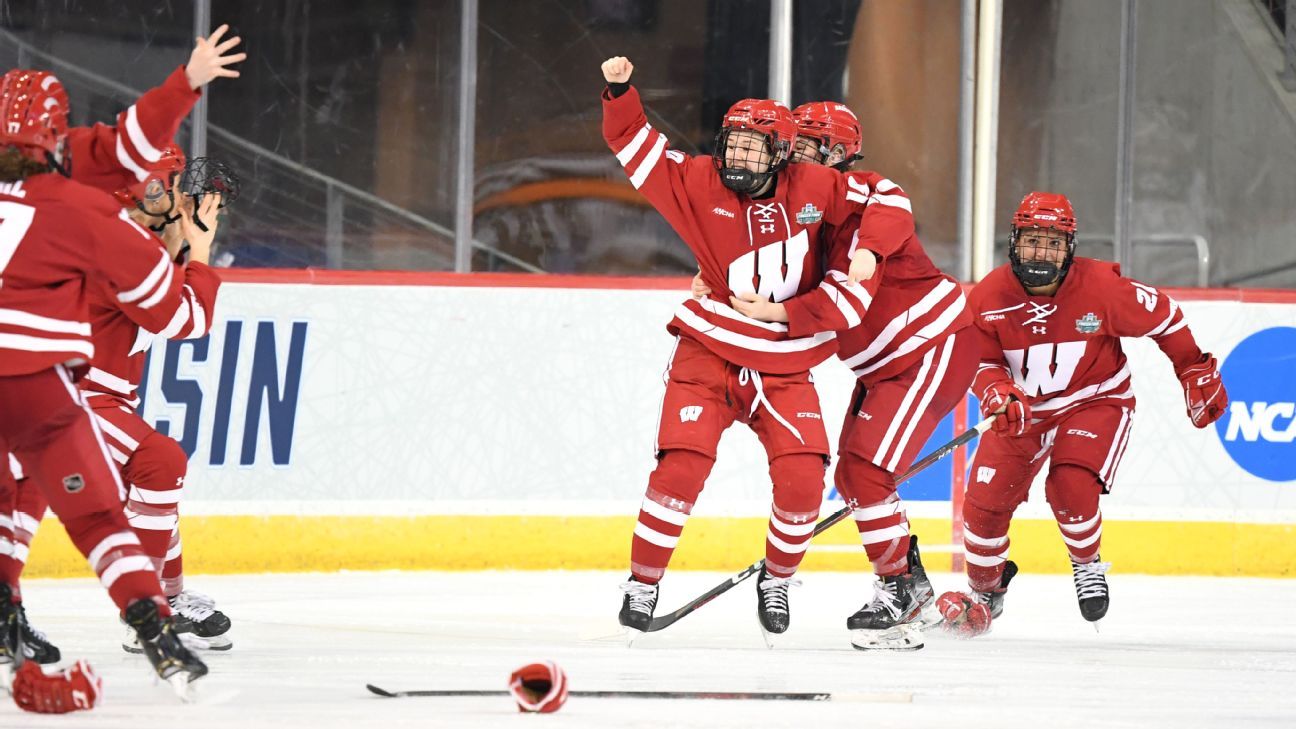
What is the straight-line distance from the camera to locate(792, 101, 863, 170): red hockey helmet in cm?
483

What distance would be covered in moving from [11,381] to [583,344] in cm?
334

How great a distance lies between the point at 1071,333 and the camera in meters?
4.91

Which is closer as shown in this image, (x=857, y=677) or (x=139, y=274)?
(x=139, y=274)

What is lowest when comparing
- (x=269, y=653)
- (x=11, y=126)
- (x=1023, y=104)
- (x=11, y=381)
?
(x=269, y=653)

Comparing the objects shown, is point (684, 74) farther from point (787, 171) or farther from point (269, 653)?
point (269, 653)

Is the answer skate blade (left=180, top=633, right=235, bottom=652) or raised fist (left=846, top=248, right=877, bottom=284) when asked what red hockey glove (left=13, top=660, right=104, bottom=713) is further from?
raised fist (left=846, top=248, right=877, bottom=284)

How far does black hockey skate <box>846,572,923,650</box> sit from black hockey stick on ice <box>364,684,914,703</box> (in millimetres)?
823

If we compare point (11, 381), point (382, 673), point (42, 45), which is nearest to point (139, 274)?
point (11, 381)

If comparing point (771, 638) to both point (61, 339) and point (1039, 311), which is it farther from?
point (61, 339)

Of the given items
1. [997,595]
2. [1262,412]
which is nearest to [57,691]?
[997,595]

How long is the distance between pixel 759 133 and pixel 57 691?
6.93ft

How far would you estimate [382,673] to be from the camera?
379 centimetres

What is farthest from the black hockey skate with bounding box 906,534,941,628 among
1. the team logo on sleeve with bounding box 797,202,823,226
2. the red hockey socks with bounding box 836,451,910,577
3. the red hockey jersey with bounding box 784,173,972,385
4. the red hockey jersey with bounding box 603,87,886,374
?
the team logo on sleeve with bounding box 797,202,823,226

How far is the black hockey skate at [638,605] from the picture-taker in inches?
171
